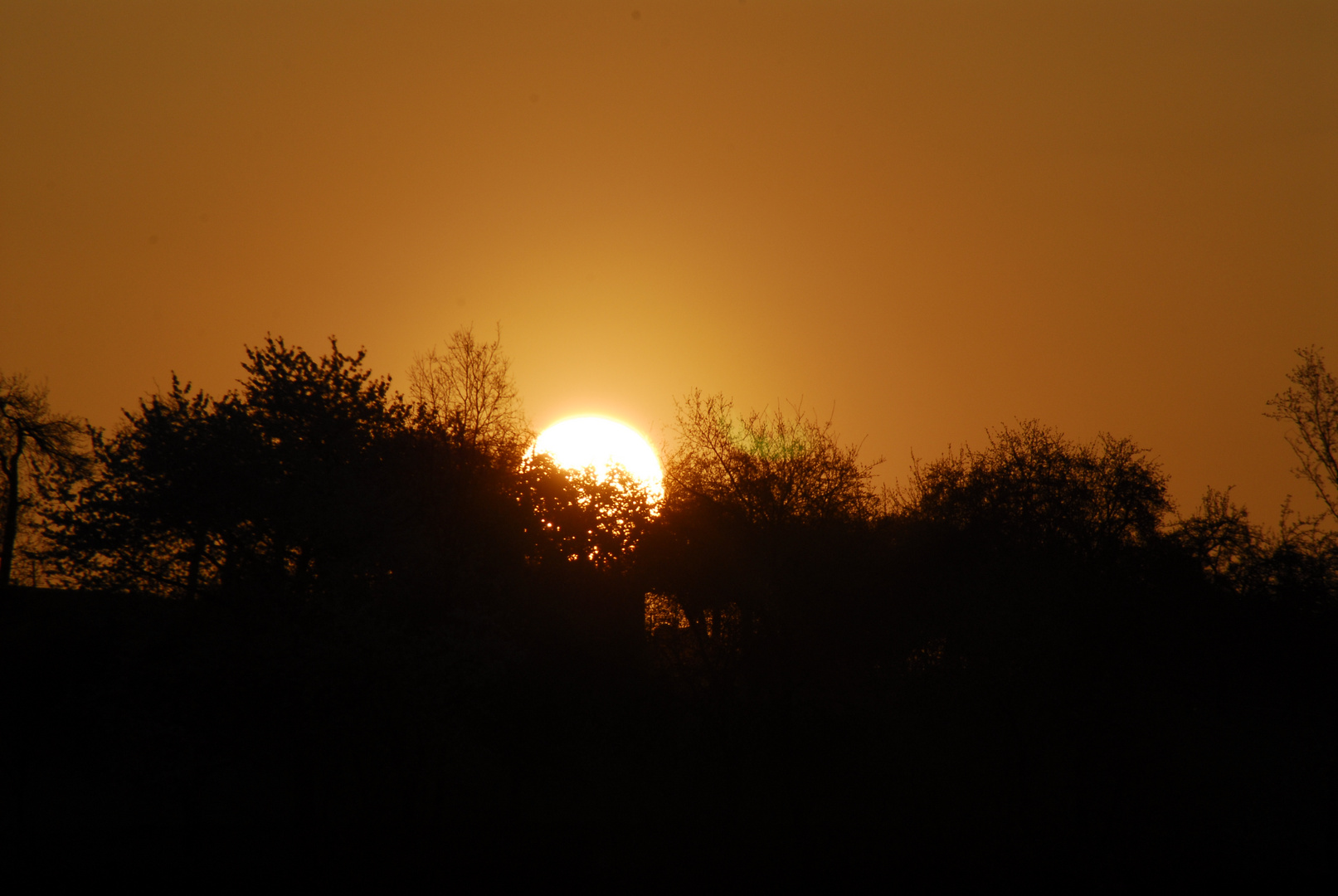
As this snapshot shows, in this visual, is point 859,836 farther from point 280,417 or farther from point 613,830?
point 280,417

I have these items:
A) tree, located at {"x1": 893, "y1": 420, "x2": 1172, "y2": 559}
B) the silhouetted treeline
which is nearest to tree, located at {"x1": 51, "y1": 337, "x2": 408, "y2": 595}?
the silhouetted treeline

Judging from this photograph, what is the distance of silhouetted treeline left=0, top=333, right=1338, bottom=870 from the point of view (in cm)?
2458

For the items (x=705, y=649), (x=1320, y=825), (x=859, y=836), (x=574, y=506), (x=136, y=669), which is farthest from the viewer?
(x=574, y=506)

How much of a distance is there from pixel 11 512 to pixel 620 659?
35.9 meters

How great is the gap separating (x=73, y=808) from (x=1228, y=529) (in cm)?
4179

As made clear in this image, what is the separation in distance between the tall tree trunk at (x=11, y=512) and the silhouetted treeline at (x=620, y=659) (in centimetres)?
1118

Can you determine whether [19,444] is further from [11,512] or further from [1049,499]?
[1049,499]

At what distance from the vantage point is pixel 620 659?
106 feet

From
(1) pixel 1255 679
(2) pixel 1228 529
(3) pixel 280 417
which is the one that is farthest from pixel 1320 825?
(3) pixel 280 417

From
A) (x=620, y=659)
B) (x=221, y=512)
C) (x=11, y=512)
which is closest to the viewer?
(x=221, y=512)

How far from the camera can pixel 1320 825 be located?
2673 cm

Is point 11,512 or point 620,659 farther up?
point 11,512

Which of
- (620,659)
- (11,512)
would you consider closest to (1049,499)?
(620,659)

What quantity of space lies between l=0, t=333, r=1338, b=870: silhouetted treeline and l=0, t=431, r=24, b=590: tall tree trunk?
36.7ft
